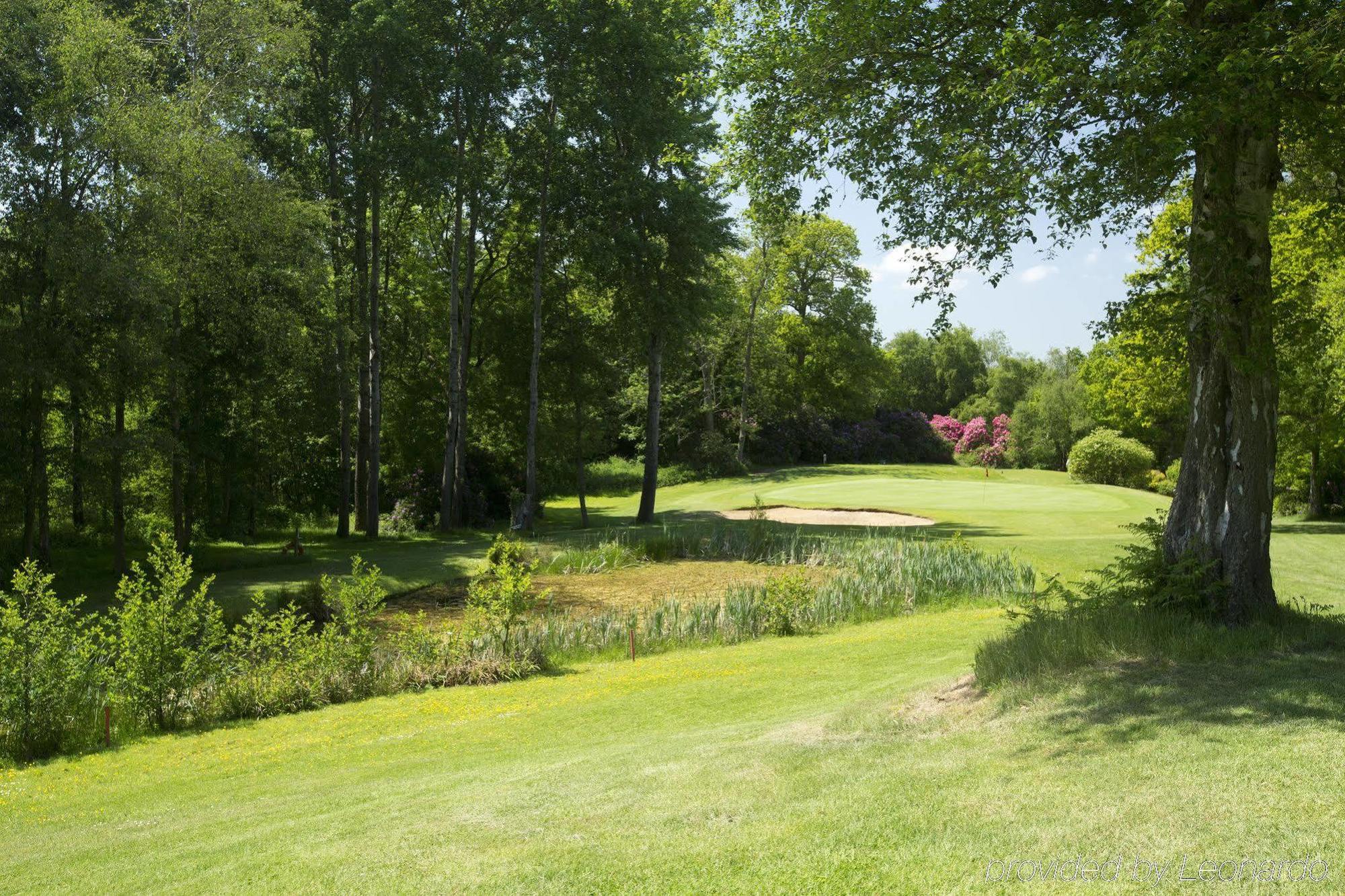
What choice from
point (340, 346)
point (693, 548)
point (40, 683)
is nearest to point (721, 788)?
point (40, 683)

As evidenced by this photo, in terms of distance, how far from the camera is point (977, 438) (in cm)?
6206

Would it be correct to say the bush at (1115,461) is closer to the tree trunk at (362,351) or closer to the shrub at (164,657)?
the tree trunk at (362,351)

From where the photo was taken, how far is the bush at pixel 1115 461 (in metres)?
40.6

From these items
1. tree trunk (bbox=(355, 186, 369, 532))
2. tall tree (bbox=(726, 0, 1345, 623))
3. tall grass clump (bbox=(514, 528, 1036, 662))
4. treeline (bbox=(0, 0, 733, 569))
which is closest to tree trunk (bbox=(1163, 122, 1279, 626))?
tall tree (bbox=(726, 0, 1345, 623))

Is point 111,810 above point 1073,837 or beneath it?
beneath

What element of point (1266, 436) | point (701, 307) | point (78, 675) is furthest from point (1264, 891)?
point (701, 307)

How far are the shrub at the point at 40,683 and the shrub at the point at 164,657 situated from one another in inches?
15.7

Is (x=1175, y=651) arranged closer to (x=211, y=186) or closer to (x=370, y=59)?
(x=211, y=186)

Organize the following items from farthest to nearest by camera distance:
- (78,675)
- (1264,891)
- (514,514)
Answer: (514,514) < (78,675) < (1264,891)

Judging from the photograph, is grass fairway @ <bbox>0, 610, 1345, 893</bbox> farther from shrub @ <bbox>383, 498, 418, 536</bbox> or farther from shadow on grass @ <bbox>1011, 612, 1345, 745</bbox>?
shrub @ <bbox>383, 498, 418, 536</bbox>

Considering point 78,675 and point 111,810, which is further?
point 78,675

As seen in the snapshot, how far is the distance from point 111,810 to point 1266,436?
10.2 meters

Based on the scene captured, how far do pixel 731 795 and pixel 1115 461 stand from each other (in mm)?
39144

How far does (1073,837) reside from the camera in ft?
14.9
